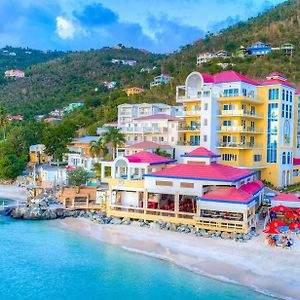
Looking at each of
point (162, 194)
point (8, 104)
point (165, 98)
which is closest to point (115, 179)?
point (162, 194)

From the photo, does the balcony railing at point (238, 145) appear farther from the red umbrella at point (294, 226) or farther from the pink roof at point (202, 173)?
the red umbrella at point (294, 226)

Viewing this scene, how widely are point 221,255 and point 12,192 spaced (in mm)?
32019

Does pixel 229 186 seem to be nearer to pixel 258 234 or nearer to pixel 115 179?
pixel 258 234

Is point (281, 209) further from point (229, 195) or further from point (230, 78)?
point (230, 78)

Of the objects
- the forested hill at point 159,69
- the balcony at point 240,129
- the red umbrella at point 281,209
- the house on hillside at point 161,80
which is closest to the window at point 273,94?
the balcony at point 240,129

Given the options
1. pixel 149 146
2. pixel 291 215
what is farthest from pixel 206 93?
pixel 291 215

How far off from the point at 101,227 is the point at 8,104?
99.9 m

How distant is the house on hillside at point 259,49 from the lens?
303ft

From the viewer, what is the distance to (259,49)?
93.2m

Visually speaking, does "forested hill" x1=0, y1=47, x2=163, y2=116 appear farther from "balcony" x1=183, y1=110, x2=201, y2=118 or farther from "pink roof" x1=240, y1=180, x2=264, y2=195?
"pink roof" x1=240, y1=180, x2=264, y2=195

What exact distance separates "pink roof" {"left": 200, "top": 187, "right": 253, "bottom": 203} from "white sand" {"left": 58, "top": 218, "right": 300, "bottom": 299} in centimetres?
288

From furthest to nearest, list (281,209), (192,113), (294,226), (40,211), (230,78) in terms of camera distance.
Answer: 1. (192,113)
2. (230,78)
3. (40,211)
4. (281,209)
5. (294,226)

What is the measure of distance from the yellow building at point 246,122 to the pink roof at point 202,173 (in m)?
9.55

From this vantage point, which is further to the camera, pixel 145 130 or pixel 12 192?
pixel 145 130
